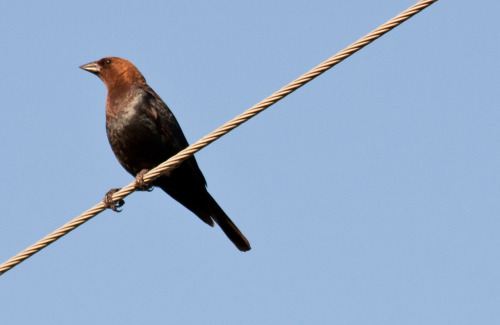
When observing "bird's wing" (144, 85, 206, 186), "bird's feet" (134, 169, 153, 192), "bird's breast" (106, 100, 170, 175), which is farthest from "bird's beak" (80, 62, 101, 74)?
"bird's feet" (134, 169, 153, 192)

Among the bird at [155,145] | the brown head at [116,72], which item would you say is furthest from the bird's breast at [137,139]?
the brown head at [116,72]

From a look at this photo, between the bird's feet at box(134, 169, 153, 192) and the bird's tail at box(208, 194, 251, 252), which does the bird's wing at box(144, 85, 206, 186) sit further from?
the bird's feet at box(134, 169, 153, 192)

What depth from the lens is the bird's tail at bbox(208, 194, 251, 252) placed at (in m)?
6.82

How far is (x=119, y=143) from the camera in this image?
259 inches

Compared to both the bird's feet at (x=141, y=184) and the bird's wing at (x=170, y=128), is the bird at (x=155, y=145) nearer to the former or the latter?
the bird's wing at (x=170, y=128)

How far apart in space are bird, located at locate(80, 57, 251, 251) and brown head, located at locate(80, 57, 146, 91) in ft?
0.50

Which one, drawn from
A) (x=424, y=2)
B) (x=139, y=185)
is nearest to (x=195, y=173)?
(x=139, y=185)

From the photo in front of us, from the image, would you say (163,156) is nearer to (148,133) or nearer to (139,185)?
(148,133)

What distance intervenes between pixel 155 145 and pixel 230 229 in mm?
983

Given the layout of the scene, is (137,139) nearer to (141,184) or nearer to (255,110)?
(141,184)

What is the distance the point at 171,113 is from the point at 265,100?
2.81 meters

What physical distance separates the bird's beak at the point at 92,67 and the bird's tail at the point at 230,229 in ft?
6.19

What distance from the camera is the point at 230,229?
6855 mm

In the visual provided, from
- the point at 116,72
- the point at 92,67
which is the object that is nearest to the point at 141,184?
the point at 116,72
